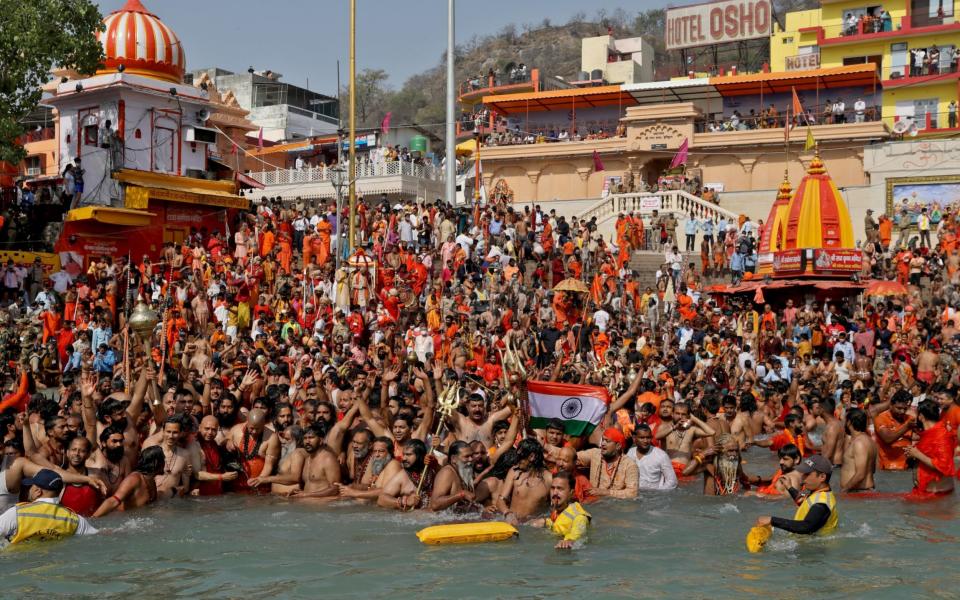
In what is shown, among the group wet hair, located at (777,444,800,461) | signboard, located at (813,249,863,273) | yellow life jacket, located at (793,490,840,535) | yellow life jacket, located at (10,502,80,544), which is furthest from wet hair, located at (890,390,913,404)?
signboard, located at (813,249,863,273)

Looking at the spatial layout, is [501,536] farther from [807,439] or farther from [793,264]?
[793,264]

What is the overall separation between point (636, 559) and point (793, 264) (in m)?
14.7

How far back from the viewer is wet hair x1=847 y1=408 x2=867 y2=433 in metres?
11.1

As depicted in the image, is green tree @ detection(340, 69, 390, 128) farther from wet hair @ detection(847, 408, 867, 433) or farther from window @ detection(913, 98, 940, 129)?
wet hair @ detection(847, 408, 867, 433)

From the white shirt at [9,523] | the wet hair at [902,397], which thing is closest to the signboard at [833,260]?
the wet hair at [902,397]

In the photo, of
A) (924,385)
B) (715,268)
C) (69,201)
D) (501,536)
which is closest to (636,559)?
(501,536)

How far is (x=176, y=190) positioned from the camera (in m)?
28.6

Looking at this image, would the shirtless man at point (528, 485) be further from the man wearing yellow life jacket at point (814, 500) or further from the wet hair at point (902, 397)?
the wet hair at point (902, 397)

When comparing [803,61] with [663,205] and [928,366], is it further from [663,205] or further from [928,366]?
[928,366]

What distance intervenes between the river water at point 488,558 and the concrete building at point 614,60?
4432 centimetres

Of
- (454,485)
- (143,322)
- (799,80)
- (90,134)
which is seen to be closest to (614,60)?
(799,80)

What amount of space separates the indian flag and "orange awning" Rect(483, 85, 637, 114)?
101ft

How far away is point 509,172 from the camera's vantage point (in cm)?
4128

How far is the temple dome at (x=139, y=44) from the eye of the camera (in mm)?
29578
